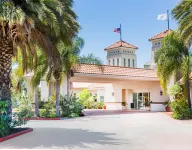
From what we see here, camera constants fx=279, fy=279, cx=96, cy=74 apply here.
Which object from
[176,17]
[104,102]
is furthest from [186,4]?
[104,102]

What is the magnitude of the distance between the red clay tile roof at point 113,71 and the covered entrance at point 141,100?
5219 millimetres

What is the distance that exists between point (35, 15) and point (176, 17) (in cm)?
1053

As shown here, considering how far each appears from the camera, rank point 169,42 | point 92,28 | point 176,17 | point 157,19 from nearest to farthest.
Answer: point 176,17, point 169,42, point 92,28, point 157,19

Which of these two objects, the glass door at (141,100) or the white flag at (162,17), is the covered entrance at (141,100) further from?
the white flag at (162,17)

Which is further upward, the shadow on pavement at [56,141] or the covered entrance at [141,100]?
the covered entrance at [141,100]

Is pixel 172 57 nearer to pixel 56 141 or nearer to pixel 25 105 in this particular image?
pixel 25 105

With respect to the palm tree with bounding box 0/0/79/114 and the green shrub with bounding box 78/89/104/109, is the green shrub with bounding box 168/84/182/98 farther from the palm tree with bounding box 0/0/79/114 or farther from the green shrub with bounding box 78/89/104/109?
the green shrub with bounding box 78/89/104/109

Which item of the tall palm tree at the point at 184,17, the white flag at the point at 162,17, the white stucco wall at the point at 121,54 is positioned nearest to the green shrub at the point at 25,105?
the tall palm tree at the point at 184,17

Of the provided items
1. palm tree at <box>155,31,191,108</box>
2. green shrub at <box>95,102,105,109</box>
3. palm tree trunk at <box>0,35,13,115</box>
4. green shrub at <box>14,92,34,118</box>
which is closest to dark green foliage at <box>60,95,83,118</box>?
green shrub at <box>14,92,34,118</box>

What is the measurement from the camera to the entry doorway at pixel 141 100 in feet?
116

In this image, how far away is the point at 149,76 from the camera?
97.0ft

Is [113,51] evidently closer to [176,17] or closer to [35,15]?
[176,17]

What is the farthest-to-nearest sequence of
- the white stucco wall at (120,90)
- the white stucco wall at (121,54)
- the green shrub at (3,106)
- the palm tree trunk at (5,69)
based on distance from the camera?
1. the white stucco wall at (121,54)
2. the white stucco wall at (120,90)
3. the palm tree trunk at (5,69)
4. the green shrub at (3,106)

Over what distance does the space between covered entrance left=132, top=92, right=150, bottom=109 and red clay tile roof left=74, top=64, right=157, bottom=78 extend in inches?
205
